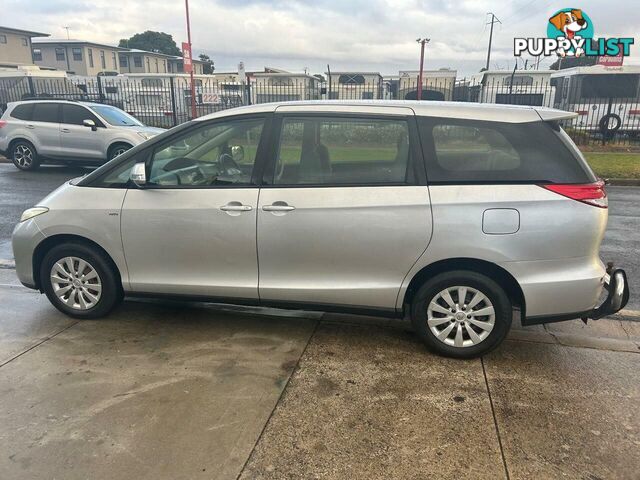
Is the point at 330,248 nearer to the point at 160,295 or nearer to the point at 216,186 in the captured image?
the point at 216,186

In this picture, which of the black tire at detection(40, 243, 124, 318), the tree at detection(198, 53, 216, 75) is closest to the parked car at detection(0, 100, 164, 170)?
the black tire at detection(40, 243, 124, 318)

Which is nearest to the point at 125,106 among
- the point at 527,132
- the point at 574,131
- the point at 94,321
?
the point at 574,131

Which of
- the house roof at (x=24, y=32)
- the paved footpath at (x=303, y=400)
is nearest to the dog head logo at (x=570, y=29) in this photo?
the paved footpath at (x=303, y=400)

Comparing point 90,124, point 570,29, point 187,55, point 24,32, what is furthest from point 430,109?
point 24,32

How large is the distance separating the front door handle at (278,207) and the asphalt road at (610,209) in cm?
A: 328

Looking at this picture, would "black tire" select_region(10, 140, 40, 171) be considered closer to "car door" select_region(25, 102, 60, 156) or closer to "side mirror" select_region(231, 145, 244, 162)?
"car door" select_region(25, 102, 60, 156)

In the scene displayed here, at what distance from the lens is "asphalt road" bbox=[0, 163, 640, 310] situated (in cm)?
578

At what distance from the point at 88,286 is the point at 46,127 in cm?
935

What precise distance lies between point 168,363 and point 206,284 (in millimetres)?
637

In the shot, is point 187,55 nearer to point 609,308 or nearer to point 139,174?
point 139,174

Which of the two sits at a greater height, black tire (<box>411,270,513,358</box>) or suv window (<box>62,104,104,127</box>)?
suv window (<box>62,104,104,127</box>)

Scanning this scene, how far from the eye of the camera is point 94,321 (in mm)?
4121

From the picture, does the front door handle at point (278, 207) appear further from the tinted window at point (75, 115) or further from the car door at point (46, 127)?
the car door at point (46, 127)

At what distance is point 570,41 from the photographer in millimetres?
19484
